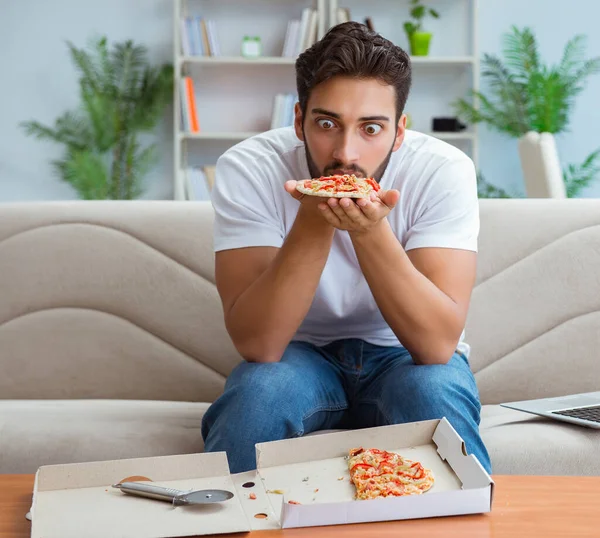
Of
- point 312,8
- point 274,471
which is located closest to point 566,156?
point 312,8

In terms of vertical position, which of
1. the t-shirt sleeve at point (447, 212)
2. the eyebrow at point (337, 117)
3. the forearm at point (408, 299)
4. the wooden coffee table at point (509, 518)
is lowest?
the wooden coffee table at point (509, 518)

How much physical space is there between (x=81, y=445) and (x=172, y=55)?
4.05 m

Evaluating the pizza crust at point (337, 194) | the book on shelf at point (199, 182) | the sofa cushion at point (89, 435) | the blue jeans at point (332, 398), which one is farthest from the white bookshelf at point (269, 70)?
the pizza crust at point (337, 194)

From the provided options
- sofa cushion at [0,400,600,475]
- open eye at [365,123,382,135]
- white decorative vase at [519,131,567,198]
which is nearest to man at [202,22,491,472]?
open eye at [365,123,382,135]

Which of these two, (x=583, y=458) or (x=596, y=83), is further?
(x=596, y=83)

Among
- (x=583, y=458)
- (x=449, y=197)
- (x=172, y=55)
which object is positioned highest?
(x=172, y=55)

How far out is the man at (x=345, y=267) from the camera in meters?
1.41

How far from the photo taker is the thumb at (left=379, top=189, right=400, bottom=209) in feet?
4.58

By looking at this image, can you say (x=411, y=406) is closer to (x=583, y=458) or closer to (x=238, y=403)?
(x=238, y=403)

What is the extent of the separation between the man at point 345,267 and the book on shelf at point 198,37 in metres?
3.41

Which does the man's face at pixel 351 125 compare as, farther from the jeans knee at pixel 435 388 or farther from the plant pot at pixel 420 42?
the plant pot at pixel 420 42

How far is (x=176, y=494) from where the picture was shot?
101 centimetres

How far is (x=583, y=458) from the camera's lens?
1.57 metres

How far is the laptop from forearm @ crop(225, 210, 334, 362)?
0.52 meters
